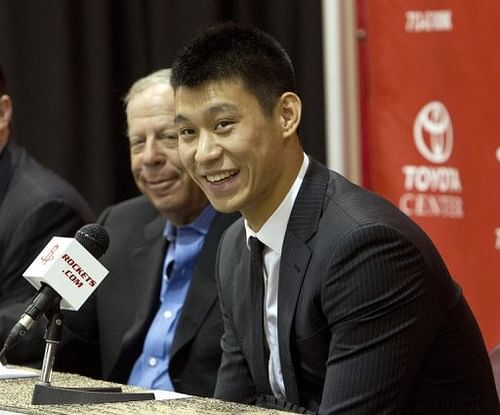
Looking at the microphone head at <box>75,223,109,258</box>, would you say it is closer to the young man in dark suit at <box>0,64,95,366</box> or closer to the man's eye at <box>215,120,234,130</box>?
the man's eye at <box>215,120,234,130</box>

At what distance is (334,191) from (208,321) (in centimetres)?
88

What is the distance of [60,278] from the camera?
7.09 ft

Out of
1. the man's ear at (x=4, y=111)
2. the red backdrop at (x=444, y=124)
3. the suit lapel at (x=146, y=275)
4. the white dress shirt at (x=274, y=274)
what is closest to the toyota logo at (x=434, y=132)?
the red backdrop at (x=444, y=124)

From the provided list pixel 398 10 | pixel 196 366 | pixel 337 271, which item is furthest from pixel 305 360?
pixel 398 10

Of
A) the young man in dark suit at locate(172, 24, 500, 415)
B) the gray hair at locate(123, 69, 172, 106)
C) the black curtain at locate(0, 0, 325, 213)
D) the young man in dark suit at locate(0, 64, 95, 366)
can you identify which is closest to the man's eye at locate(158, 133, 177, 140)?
the gray hair at locate(123, 69, 172, 106)

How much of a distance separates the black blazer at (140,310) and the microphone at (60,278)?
3.38 ft

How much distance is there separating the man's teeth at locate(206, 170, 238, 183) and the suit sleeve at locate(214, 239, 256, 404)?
286mm

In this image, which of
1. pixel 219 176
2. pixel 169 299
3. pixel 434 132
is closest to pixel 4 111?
pixel 169 299

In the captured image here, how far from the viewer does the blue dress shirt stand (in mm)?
3301

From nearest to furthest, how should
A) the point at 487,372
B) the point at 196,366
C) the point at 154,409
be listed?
the point at 154,409 → the point at 487,372 → the point at 196,366


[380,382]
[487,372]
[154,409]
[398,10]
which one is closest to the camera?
[154,409]

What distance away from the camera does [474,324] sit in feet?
7.98

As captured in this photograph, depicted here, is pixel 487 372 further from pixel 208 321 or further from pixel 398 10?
pixel 398 10

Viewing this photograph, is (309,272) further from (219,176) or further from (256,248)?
(219,176)
